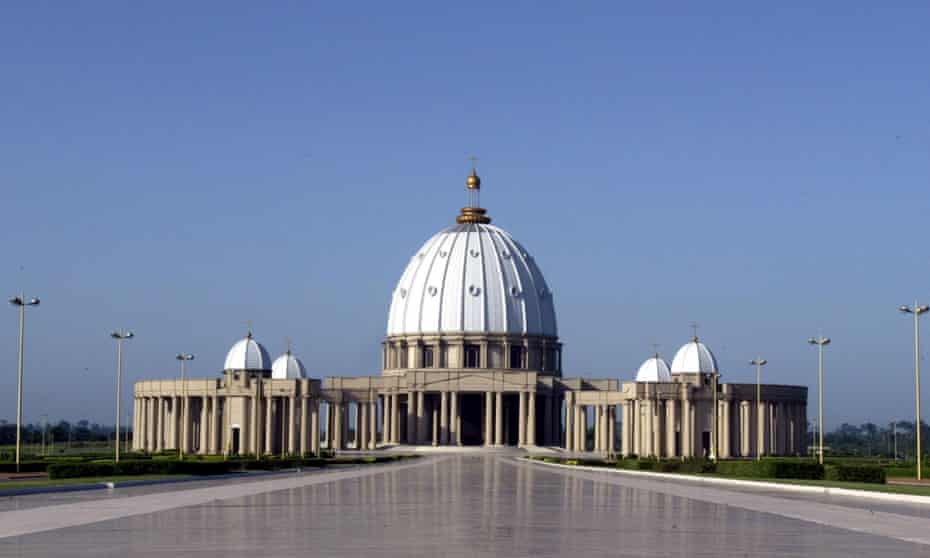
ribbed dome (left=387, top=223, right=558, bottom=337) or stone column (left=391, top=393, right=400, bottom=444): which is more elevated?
ribbed dome (left=387, top=223, right=558, bottom=337)

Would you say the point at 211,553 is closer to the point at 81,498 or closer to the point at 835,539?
the point at 835,539

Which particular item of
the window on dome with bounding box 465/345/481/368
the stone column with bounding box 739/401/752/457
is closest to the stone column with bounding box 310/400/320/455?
the window on dome with bounding box 465/345/481/368

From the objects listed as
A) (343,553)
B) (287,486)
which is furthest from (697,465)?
(343,553)

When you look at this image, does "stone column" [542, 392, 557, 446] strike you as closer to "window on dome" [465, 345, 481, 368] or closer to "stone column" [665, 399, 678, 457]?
"window on dome" [465, 345, 481, 368]

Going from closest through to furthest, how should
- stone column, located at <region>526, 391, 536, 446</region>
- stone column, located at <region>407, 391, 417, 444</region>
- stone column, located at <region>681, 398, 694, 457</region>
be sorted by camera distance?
stone column, located at <region>681, 398, 694, 457</region>, stone column, located at <region>526, 391, 536, 446</region>, stone column, located at <region>407, 391, 417, 444</region>

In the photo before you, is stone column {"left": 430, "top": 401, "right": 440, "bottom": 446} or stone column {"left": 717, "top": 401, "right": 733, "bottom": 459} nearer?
stone column {"left": 717, "top": 401, "right": 733, "bottom": 459}

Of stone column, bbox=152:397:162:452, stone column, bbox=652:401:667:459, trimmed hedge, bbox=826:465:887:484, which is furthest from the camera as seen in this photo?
stone column, bbox=152:397:162:452

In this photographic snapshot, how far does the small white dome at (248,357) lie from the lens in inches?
5551

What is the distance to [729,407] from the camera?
126 metres

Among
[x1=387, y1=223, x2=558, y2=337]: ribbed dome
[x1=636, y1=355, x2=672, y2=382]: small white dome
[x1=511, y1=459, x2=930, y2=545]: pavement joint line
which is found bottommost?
[x1=511, y1=459, x2=930, y2=545]: pavement joint line

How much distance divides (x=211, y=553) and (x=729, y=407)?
11105cm

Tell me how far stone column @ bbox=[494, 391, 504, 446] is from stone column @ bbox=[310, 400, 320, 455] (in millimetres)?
16645

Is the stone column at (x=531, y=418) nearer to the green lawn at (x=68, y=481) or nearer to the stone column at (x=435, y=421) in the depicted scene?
the stone column at (x=435, y=421)

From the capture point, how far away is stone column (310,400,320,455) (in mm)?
124887
